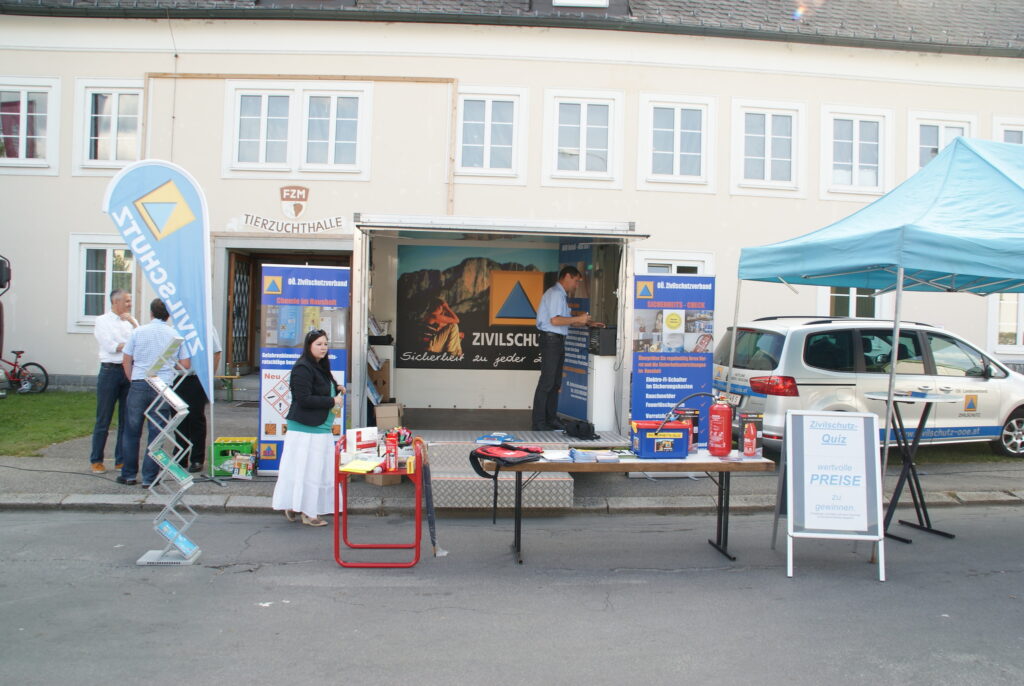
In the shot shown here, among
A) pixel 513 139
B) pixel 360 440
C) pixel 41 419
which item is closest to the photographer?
pixel 360 440

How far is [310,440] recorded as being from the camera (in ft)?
22.0

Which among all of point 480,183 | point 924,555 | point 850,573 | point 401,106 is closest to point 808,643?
point 850,573

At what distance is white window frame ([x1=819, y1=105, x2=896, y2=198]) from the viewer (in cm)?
1474

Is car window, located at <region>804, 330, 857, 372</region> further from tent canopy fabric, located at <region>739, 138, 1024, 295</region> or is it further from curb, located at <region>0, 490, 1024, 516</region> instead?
curb, located at <region>0, 490, 1024, 516</region>

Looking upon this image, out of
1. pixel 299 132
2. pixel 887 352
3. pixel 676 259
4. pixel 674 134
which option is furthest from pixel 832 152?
pixel 299 132

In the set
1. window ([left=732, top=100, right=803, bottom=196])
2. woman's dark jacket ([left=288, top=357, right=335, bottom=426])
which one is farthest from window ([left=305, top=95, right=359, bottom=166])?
woman's dark jacket ([left=288, top=357, right=335, bottom=426])

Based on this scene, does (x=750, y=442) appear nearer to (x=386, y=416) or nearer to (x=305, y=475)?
(x=305, y=475)

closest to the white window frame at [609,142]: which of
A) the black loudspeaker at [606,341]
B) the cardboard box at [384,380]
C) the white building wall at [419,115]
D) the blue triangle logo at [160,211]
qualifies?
the white building wall at [419,115]

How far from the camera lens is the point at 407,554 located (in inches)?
240

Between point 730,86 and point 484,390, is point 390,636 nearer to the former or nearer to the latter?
point 484,390

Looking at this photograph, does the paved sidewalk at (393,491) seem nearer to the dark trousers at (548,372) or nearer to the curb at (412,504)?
the curb at (412,504)

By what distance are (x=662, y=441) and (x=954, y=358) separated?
5786 millimetres

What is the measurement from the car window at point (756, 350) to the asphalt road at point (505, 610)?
8.79 feet

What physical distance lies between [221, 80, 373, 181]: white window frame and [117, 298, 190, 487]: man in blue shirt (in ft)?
21.8
